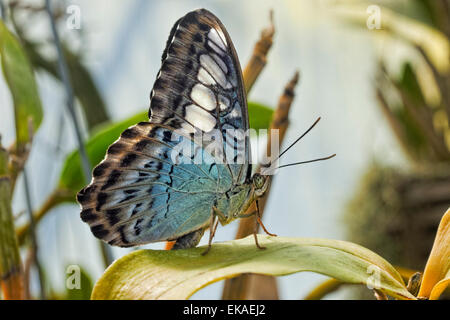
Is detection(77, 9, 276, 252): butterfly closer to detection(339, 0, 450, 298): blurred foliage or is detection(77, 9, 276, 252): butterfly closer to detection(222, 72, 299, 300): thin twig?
detection(222, 72, 299, 300): thin twig

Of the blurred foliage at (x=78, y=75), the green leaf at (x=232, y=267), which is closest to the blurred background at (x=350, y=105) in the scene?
the blurred foliage at (x=78, y=75)

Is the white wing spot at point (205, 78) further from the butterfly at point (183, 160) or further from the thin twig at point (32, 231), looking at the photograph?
the thin twig at point (32, 231)

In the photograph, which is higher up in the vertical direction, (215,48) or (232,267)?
(215,48)

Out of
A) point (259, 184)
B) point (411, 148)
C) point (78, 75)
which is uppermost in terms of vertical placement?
point (78, 75)

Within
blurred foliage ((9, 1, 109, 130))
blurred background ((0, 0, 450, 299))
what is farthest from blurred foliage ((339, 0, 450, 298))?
blurred foliage ((9, 1, 109, 130))

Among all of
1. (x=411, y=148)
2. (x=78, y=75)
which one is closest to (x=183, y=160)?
(x=78, y=75)

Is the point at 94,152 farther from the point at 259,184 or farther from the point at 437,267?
the point at 437,267
